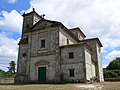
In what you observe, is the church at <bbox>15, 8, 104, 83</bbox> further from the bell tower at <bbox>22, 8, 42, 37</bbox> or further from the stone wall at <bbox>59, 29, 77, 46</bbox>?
the bell tower at <bbox>22, 8, 42, 37</bbox>

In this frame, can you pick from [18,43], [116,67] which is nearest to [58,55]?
[18,43]

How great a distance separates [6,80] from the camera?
3450 cm

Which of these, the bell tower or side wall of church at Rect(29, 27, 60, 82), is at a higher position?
the bell tower

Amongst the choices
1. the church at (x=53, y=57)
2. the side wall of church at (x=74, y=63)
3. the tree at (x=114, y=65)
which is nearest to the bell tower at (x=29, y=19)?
the church at (x=53, y=57)

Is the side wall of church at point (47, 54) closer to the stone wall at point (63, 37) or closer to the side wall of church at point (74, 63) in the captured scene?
the stone wall at point (63, 37)

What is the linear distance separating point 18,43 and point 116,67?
40.8 m

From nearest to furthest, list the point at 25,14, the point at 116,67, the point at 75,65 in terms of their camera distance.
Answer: the point at 75,65
the point at 25,14
the point at 116,67

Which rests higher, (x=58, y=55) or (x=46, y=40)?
(x=46, y=40)

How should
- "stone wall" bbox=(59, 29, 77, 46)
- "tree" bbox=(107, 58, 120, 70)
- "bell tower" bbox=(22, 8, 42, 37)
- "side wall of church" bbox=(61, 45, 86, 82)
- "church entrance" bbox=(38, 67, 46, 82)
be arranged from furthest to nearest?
1. "tree" bbox=(107, 58, 120, 70)
2. "bell tower" bbox=(22, 8, 42, 37)
3. "stone wall" bbox=(59, 29, 77, 46)
4. "church entrance" bbox=(38, 67, 46, 82)
5. "side wall of church" bbox=(61, 45, 86, 82)

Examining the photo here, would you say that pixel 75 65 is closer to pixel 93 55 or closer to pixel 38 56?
pixel 38 56

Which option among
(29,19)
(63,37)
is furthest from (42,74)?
(29,19)

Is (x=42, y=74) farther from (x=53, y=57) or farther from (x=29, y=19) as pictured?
(x=29, y=19)

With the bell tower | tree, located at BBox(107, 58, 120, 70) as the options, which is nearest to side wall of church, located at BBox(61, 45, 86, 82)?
the bell tower

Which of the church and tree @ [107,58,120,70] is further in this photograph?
tree @ [107,58,120,70]
